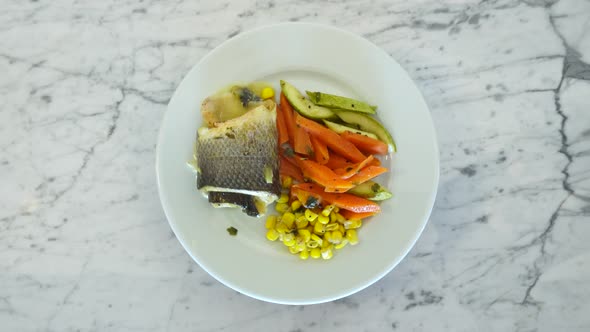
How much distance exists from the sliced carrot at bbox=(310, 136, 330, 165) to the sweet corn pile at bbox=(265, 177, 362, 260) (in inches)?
7.1

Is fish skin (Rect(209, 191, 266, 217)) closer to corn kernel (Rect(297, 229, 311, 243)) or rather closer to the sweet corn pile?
the sweet corn pile

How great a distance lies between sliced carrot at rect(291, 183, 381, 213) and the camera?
7.20ft

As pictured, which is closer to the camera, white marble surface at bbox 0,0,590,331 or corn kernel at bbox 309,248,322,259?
corn kernel at bbox 309,248,322,259

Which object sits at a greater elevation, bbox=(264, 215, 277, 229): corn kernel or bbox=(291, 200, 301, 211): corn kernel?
bbox=(291, 200, 301, 211): corn kernel

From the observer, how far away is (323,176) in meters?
2.16

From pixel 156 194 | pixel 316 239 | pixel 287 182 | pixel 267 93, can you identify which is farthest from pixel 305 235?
pixel 156 194

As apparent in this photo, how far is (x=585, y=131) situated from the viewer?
253cm

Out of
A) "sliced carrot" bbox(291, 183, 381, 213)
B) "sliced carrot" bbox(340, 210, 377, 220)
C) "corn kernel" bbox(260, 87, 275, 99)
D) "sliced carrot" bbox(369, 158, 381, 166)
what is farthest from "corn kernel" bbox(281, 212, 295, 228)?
"corn kernel" bbox(260, 87, 275, 99)

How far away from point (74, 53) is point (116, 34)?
246 millimetres

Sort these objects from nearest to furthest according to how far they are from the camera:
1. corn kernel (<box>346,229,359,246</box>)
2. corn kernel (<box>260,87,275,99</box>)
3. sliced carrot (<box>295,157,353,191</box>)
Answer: sliced carrot (<box>295,157,353,191</box>)
corn kernel (<box>346,229,359,246</box>)
corn kernel (<box>260,87,275,99</box>)

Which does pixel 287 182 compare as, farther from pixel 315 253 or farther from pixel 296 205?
pixel 315 253

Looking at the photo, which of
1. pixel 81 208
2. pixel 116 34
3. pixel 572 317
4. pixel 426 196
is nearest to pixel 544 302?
pixel 572 317

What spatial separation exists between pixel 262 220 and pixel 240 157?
35cm

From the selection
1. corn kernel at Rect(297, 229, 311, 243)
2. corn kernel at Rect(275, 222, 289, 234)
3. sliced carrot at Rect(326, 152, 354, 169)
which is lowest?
corn kernel at Rect(297, 229, 311, 243)
